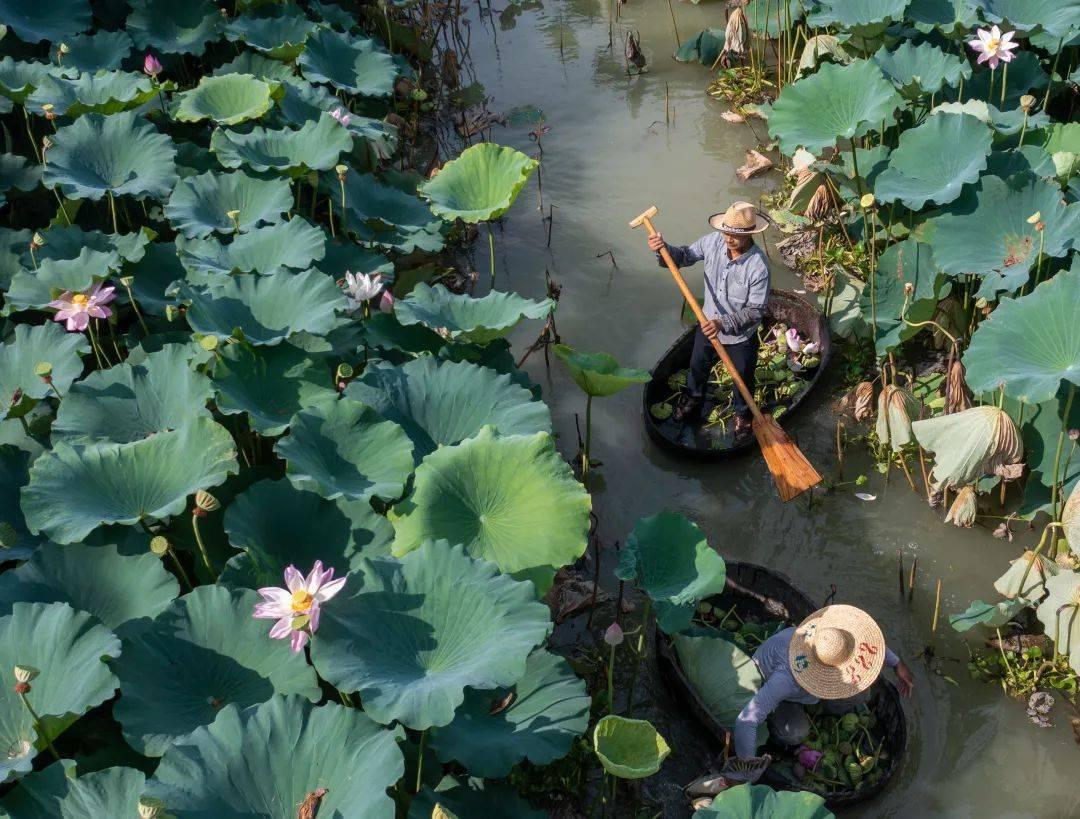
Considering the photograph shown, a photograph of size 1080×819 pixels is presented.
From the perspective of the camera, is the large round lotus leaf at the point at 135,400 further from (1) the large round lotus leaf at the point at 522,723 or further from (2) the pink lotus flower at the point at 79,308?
(1) the large round lotus leaf at the point at 522,723

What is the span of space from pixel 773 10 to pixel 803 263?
9.18ft

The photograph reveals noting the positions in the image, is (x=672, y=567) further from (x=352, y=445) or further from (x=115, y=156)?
(x=115, y=156)

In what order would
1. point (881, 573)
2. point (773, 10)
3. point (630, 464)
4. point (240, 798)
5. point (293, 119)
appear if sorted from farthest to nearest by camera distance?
point (773, 10) < point (293, 119) < point (630, 464) < point (881, 573) < point (240, 798)

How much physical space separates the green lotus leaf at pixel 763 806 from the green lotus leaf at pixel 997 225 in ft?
9.78

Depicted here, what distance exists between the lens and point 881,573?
463 centimetres

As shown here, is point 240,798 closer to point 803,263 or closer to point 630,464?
point 630,464

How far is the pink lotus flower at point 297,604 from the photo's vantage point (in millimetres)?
2895

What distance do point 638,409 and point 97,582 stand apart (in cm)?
307

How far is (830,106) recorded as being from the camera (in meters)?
5.64

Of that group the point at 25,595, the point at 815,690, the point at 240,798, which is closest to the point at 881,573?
the point at 815,690

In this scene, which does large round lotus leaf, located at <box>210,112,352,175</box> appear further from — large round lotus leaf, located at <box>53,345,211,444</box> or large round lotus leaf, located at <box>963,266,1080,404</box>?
large round lotus leaf, located at <box>963,266,1080,404</box>

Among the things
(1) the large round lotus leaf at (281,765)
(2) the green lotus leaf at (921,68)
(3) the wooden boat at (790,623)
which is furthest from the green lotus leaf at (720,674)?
(2) the green lotus leaf at (921,68)

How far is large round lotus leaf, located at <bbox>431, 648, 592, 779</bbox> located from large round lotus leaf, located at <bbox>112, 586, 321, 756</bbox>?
461 millimetres

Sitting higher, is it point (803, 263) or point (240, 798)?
point (240, 798)
